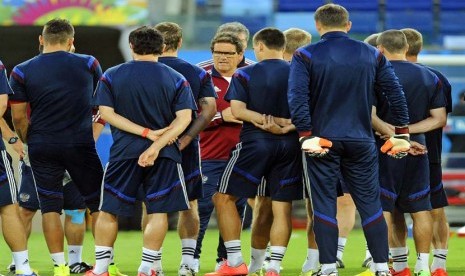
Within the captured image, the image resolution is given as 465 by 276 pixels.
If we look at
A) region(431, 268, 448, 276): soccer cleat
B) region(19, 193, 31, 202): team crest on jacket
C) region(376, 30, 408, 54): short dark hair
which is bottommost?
region(431, 268, 448, 276): soccer cleat

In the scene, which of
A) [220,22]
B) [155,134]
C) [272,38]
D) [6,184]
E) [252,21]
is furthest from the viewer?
[252,21]

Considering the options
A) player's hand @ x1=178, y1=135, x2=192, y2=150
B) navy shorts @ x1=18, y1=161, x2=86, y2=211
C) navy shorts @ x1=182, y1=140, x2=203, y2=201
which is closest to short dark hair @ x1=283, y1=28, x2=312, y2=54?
navy shorts @ x1=182, y1=140, x2=203, y2=201

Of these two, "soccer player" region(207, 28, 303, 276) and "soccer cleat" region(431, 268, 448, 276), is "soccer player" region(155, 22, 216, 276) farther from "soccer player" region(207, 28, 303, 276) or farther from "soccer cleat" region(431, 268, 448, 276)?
"soccer cleat" region(431, 268, 448, 276)

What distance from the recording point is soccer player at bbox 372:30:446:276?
828 cm

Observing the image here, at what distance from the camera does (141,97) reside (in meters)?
7.63

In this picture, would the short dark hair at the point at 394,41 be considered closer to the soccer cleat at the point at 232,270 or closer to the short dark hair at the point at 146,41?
the short dark hair at the point at 146,41

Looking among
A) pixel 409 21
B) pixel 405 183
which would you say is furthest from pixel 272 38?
pixel 409 21

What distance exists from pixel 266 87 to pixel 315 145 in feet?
2.63

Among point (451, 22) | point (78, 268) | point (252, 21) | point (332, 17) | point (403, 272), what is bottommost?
point (78, 268)

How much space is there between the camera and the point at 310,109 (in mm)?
7691

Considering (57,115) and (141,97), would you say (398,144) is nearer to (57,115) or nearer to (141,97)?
(141,97)

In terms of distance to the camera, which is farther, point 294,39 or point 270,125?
point 294,39

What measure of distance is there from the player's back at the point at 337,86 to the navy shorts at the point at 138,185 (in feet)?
3.23

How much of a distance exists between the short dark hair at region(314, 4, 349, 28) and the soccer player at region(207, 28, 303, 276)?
0.42m
